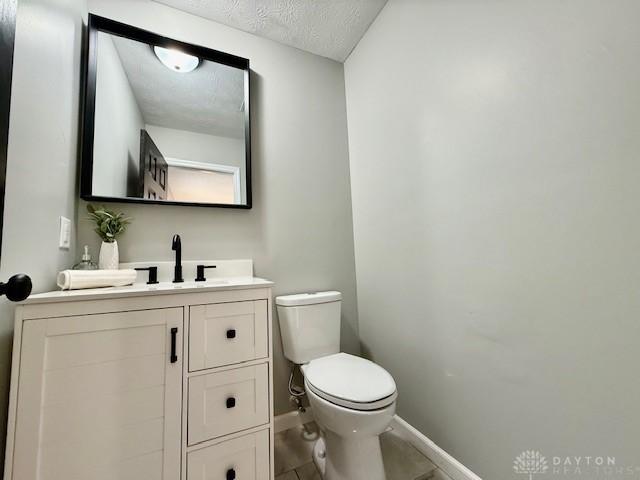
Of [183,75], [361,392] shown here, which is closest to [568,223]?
[361,392]

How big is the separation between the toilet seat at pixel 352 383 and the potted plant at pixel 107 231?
101 centimetres

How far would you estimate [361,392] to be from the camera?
3.11ft

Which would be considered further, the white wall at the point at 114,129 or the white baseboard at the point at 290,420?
the white baseboard at the point at 290,420

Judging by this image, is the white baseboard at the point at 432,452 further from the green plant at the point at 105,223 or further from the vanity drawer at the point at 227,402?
the green plant at the point at 105,223

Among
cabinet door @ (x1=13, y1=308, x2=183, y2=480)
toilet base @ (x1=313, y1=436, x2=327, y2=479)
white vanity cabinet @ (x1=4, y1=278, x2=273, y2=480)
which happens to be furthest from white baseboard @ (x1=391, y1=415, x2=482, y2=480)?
cabinet door @ (x1=13, y1=308, x2=183, y2=480)

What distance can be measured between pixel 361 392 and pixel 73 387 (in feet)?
3.03

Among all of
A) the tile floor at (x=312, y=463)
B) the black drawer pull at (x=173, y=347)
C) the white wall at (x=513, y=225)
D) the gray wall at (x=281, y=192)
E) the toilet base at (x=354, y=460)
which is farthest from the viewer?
the gray wall at (x=281, y=192)

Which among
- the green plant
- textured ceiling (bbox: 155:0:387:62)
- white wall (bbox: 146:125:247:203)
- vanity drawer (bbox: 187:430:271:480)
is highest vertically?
textured ceiling (bbox: 155:0:387:62)

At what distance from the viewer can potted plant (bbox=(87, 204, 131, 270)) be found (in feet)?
3.69

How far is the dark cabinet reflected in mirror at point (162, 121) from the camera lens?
1.20 m

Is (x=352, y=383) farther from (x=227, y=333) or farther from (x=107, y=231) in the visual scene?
(x=107, y=231)

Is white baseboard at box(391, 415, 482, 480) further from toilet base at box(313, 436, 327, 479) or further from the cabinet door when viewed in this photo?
the cabinet door

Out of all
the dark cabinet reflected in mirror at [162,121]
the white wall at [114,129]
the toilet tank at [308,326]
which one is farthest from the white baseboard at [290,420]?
the white wall at [114,129]

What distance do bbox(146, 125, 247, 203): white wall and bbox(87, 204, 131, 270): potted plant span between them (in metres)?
0.42
